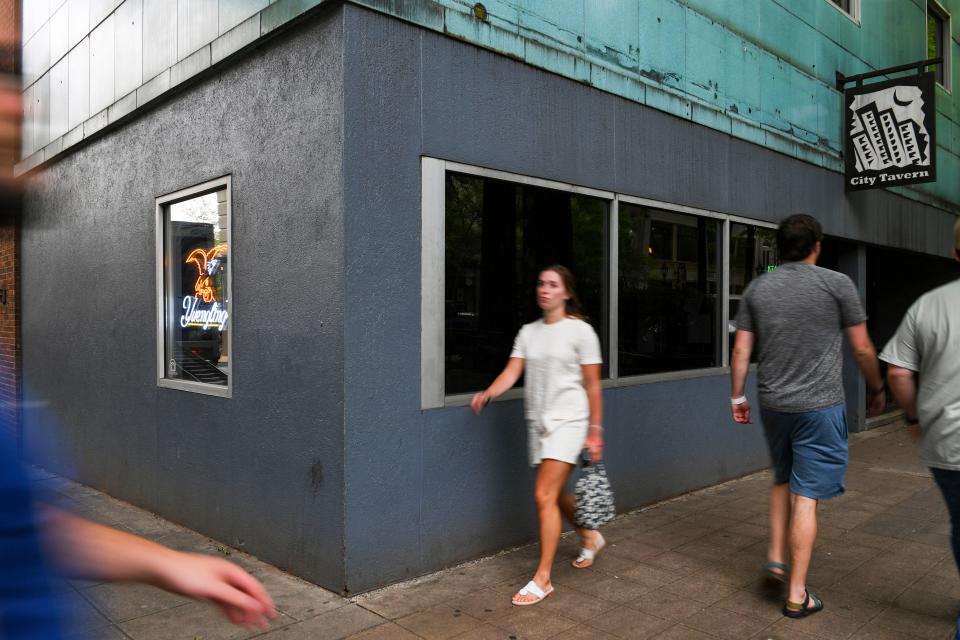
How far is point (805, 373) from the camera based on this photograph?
4.04 metres

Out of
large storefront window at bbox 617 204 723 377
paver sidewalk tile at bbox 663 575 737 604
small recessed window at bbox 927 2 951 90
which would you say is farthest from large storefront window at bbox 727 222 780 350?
small recessed window at bbox 927 2 951 90

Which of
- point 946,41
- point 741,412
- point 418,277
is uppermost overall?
point 946,41

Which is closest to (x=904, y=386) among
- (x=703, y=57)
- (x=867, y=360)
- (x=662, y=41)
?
(x=867, y=360)

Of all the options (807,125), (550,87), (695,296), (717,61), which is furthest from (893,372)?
(807,125)

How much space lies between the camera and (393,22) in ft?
14.8

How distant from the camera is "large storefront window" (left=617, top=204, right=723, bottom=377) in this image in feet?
20.8

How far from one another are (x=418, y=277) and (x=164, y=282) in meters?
2.71

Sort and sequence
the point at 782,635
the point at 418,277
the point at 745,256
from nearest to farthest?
the point at 782,635
the point at 418,277
the point at 745,256

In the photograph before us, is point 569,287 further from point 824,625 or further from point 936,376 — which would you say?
point 824,625

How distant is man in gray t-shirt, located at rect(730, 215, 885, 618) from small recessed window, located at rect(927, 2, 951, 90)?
11429 millimetres

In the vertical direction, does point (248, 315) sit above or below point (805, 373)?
above

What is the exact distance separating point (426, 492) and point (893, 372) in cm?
265

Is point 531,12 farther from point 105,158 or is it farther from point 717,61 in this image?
point 105,158

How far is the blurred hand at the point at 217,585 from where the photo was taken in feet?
4.18
